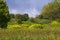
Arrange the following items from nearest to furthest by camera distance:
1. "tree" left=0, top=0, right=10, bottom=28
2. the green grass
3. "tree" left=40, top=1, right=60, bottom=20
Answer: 1. the green grass
2. "tree" left=0, top=0, right=10, bottom=28
3. "tree" left=40, top=1, right=60, bottom=20

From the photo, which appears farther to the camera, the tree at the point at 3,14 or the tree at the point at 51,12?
the tree at the point at 51,12

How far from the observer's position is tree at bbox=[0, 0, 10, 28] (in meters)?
41.9

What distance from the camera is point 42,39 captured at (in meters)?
13.4

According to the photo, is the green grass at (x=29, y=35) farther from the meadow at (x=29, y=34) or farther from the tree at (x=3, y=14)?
the tree at (x=3, y=14)

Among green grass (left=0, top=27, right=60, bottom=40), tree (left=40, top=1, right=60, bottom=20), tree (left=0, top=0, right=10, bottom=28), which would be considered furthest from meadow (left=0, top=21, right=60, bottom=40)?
tree (left=40, top=1, right=60, bottom=20)

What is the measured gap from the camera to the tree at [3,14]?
41.9 m

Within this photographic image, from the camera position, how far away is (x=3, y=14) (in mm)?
42750

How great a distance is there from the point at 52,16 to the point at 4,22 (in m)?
55.4

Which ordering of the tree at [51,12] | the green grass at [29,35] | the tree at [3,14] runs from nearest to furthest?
the green grass at [29,35], the tree at [3,14], the tree at [51,12]

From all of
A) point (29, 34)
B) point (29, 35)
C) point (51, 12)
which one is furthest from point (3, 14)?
point (51, 12)

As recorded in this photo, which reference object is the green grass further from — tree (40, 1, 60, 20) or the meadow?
tree (40, 1, 60, 20)

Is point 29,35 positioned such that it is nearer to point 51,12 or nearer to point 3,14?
point 3,14

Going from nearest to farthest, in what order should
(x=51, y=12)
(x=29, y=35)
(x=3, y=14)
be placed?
(x=29, y=35)
(x=3, y=14)
(x=51, y=12)

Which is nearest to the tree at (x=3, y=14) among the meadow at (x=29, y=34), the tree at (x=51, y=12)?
the meadow at (x=29, y=34)
